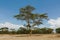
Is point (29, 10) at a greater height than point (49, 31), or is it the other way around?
point (29, 10)

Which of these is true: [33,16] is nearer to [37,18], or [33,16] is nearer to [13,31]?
[37,18]

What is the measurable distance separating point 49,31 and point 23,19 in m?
20.9

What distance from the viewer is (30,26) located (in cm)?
5028

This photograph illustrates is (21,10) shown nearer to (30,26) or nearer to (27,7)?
(27,7)

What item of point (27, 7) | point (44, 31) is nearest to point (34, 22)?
point (27, 7)

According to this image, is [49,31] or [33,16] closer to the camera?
[33,16]

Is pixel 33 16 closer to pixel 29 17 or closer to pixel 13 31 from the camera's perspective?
pixel 29 17

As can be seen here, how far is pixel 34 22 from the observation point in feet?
Answer: 163

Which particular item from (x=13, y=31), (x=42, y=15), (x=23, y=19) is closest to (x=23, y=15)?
(x=23, y=19)

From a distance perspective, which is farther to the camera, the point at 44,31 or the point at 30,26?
the point at 44,31

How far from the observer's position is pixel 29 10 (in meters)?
48.6

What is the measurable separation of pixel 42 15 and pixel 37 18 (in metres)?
1.76

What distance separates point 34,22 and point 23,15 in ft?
13.0

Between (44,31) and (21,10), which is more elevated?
(21,10)
